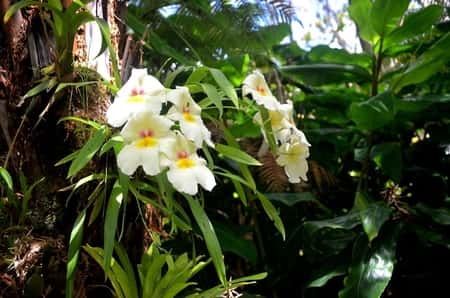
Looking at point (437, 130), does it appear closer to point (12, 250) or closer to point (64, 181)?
point (64, 181)

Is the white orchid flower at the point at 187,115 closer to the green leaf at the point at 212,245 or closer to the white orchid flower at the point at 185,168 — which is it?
the white orchid flower at the point at 185,168

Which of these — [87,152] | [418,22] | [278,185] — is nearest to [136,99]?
[87,152]

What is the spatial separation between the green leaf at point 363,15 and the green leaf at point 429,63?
0.20m

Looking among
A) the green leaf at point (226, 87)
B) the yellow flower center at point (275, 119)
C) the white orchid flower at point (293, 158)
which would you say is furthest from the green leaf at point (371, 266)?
the green leaf at point (226, 87)

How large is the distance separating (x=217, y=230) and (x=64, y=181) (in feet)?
1.52

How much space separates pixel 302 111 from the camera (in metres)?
1.88

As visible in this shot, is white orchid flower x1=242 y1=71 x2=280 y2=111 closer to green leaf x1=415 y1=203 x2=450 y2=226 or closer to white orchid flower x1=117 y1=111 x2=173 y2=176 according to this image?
white orchid flower x1=117 y1=111 x2=173 y2=176

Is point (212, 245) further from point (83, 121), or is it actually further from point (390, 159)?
point (390, 159)

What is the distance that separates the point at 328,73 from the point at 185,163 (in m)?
0.98

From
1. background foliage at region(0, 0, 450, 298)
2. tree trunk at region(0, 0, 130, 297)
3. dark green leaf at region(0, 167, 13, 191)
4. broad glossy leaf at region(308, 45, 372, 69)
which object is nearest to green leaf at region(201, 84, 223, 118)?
background foliage at region(0, 0, 450, 298)

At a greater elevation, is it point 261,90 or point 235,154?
point 261,90

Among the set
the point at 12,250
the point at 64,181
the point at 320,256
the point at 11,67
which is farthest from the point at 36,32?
the point at 320,256

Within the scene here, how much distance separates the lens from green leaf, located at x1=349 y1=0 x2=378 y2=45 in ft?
5.18

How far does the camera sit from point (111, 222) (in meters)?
0.79
